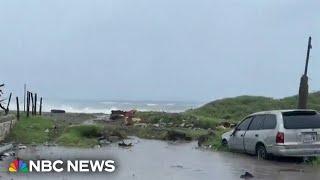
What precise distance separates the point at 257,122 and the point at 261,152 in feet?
3.96

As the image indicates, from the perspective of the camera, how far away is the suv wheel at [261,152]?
1795cm

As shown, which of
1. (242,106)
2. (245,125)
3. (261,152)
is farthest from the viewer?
(242,106)

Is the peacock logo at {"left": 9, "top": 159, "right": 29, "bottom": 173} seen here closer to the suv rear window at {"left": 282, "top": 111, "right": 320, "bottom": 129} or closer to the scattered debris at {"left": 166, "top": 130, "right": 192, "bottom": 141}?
the suv rear window at {"left": 282, "top": 111, "right": 320, "bottom": 129}

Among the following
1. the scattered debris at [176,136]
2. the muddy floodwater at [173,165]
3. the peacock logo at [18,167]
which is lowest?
the muddy floodwater at [173,165]

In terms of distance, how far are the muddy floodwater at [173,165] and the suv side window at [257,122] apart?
3.35 feet

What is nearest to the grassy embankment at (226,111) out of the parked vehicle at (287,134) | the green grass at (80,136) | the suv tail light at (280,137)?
the green grass at (80,136)

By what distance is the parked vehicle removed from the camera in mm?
17047

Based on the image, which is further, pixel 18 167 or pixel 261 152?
pixel 261 152

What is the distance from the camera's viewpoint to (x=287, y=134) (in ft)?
56.0

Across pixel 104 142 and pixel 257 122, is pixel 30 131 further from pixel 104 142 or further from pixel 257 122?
pixel 257 122

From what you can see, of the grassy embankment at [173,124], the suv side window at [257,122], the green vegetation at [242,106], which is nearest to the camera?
the suv side window at [257,122]

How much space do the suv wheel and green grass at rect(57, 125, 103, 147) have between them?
7220 millimetres

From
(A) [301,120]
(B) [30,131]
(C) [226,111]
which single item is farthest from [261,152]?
(C) [226,111]

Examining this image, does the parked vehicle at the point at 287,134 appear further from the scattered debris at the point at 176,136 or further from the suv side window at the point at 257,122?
the scattered debris at the point at 176,136
